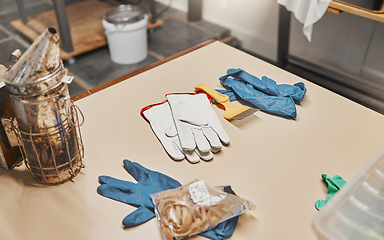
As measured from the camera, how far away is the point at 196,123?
1.26 meters

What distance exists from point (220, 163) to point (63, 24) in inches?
80.9

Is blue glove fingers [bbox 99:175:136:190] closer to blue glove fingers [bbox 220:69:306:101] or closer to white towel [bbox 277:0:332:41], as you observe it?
blue glove fingers [bbox 220:69:306:101]

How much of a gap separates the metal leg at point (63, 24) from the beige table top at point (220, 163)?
1.46 m

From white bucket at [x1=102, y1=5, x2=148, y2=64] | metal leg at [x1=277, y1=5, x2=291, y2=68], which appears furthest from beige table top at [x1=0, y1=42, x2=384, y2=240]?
white bucket at [x1=102, y1=5, x2=148, y2=64]

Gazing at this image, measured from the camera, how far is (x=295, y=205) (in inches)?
40.5

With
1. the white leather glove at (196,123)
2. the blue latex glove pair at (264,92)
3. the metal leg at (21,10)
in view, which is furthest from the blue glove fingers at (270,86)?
the metal leg at (21,10)

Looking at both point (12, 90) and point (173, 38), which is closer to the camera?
point (12, 90)

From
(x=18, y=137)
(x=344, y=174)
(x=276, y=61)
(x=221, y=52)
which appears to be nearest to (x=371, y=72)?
(x=276, y=61)

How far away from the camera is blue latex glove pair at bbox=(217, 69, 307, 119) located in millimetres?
1374

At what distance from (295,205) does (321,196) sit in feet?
0.29

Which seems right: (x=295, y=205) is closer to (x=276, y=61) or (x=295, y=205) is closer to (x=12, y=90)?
(x=12, y=90)

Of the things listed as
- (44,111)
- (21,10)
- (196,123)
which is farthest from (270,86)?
(21,10)

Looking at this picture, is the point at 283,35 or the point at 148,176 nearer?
the point at 148,176

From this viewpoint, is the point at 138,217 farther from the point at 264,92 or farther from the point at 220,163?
the point at 264,92
